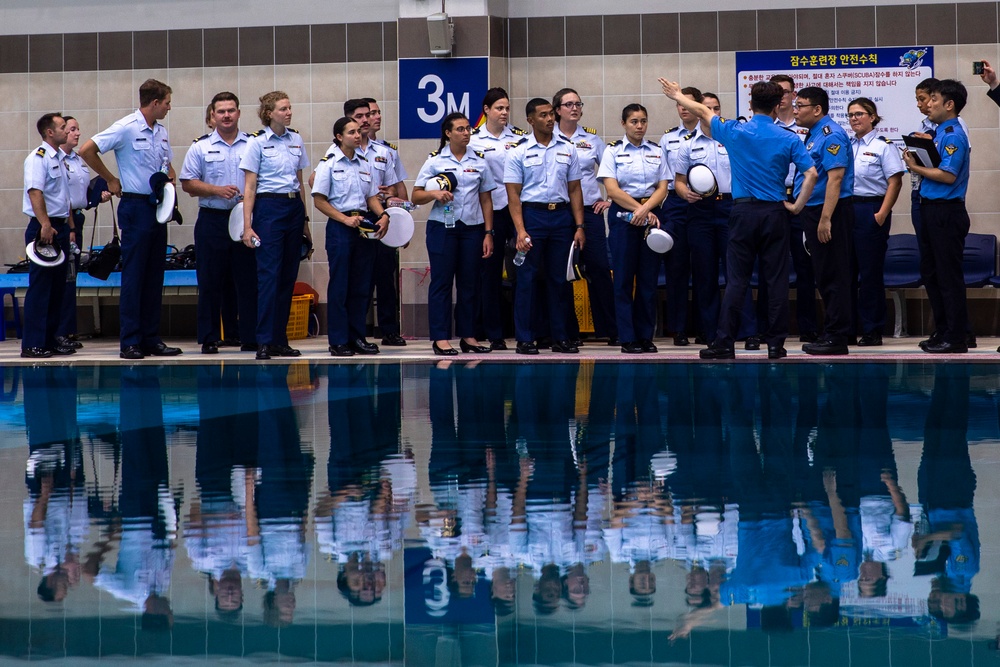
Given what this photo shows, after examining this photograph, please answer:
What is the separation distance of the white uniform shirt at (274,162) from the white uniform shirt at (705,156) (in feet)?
8.88

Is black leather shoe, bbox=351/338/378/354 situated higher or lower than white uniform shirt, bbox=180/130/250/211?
lower

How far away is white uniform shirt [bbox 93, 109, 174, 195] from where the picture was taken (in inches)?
341

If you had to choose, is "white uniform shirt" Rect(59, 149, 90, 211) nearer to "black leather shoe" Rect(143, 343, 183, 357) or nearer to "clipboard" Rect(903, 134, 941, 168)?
"black leather shoe" Rect(143, 343, 183, 357)

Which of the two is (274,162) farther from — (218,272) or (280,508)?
(280,508)

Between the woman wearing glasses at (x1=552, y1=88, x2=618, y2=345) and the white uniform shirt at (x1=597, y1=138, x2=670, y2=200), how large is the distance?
179 mm

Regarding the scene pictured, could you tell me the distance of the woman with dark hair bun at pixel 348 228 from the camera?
28.6 ft

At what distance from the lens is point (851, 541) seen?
10.1ft

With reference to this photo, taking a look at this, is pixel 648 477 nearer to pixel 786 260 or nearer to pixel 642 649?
pixel 642 649

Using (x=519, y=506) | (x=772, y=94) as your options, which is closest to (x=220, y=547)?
Answer: (x=519, y=506)

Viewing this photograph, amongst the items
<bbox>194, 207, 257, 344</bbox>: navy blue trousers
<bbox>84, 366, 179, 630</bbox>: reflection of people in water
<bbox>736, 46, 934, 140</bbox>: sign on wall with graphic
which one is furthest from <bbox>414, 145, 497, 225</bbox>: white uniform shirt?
<bbox>84, 366, 179, 630</bbox>: reflection of people in water

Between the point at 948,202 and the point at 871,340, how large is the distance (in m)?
1.39

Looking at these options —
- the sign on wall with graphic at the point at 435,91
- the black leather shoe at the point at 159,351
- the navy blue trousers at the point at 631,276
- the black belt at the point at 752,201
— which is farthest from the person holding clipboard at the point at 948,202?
the black leather shoe at the point at 159,351

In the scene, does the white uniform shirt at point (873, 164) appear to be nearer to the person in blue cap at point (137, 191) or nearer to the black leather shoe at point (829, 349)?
the black leather shoe at point (829, 349)

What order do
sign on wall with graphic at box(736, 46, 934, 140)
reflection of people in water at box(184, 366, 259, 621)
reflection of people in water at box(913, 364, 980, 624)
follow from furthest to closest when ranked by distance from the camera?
sign on wall with graphic at box(736, 46, 934, 140), reflection of people in water at box(184, 366, 259, 621), reflection of people in water at box(913, 364, 980, 624)
